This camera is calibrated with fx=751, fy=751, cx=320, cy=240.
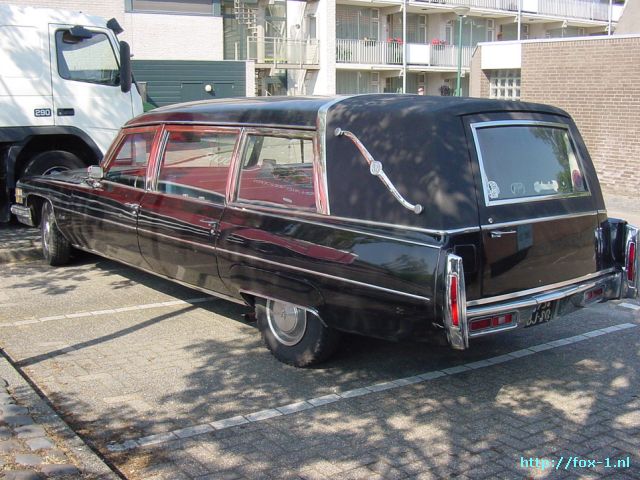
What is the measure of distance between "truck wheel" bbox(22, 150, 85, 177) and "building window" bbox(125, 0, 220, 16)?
1814 cm

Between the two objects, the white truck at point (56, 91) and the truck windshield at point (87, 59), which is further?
the truck windshield at point (87, 59)

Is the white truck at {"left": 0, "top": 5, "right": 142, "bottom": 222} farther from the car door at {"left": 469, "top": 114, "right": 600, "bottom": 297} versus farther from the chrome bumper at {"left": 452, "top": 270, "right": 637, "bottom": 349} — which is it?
the chrome bumper at {"left": 452, "top": 270, "right": 637, "bottom": 349}

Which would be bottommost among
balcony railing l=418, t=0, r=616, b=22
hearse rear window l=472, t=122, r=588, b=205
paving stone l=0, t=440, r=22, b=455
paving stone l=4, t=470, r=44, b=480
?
paving stone l=4, t=470, r=44, b=480

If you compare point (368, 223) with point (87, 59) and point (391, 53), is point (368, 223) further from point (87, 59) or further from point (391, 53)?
point (391, 53)

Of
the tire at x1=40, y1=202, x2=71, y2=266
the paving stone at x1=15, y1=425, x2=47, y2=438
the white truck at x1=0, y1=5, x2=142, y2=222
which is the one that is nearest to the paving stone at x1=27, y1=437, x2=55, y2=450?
the paving stone at x1=15, y1=425, x2=47, y2=438

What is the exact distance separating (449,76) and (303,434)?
125ft

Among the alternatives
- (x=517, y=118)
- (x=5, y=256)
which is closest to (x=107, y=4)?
(x=5, y=256)

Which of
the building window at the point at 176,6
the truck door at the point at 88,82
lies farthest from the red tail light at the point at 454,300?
the building window at the point at 176,6

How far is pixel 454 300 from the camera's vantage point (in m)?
4.20

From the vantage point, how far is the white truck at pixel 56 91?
10.3 meters

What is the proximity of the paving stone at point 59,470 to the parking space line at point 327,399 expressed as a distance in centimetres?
37

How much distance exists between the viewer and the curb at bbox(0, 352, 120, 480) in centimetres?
369

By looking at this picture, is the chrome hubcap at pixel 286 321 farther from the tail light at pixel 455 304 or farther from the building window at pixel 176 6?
the building window at pixel 176 6

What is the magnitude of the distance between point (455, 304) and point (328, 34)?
3207 centimetres
